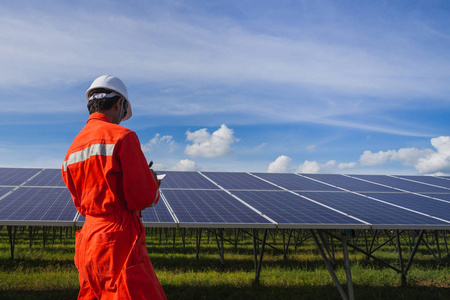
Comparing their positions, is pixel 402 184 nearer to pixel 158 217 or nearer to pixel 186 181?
pixel 186 181

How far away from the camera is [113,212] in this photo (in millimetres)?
2865

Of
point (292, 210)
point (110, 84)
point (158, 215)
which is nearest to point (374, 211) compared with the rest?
point (292, 210)

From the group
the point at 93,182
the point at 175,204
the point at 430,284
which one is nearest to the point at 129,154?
the point at 93,182

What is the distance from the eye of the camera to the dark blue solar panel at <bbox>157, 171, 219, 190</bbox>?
34.8 feet

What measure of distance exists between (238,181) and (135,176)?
9.29 m

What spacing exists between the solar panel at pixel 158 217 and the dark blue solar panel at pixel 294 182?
15.4ft

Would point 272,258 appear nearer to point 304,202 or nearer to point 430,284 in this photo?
point 430,284

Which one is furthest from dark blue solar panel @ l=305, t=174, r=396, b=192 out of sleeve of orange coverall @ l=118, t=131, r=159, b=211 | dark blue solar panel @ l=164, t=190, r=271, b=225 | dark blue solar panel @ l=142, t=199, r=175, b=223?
sleeve of orange coverall @ l=118, t=131, r=159, b=211

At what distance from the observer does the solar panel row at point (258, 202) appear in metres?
6.99

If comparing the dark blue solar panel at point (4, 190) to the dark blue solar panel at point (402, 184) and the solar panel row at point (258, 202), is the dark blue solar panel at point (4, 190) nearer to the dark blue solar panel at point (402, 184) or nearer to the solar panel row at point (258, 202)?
the solar panel row at point (258, 202)

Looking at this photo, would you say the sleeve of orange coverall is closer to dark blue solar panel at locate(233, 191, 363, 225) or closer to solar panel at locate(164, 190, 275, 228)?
solar panel at locate(164, 190, 275, 228)

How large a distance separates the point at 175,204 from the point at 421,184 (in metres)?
10.4

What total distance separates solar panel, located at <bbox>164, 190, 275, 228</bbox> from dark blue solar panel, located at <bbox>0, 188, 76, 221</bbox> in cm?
220

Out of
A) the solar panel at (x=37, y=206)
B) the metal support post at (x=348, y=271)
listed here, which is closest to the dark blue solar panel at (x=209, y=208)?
the metal support post at (x=348, y=271)
